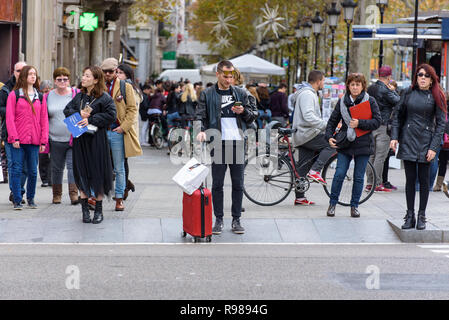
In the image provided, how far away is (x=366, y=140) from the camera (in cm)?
1111

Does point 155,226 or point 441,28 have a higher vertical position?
point 441,28

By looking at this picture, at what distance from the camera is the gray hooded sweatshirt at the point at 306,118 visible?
12.0m

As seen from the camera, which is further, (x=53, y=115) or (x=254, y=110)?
(x=53, y=115)

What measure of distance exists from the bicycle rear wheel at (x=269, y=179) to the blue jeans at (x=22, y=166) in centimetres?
270

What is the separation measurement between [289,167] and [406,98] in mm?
2427

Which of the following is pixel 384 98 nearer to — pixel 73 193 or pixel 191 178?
pixel 73 193

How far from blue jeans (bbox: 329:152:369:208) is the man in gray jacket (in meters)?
0.86

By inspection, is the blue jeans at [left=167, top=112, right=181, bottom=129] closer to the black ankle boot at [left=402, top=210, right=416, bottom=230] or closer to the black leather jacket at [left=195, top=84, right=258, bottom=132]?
the black leather jacket at [left=195, top=84, right=258, bottom=132]

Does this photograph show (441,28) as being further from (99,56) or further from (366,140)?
(99,56)

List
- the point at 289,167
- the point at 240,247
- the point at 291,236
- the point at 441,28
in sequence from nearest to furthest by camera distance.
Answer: the point at 240,247
the point at 291,236
the point at 289,167
the point at 441,28

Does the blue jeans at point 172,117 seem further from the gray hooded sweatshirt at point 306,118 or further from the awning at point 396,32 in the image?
the gray hooded sweatshirt at point 306,118

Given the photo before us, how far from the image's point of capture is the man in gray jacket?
12.0 m
